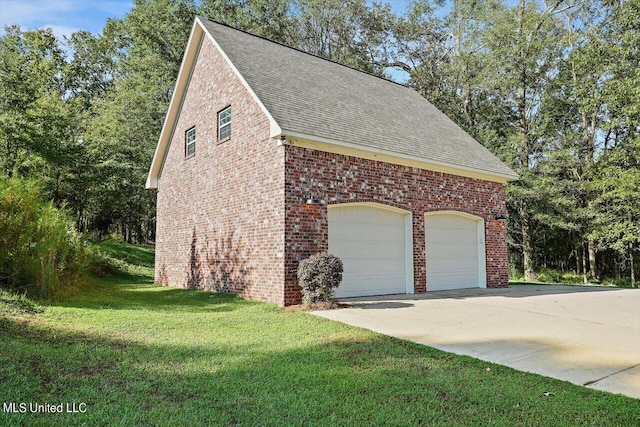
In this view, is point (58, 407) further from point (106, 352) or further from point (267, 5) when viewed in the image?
point (267, 5)

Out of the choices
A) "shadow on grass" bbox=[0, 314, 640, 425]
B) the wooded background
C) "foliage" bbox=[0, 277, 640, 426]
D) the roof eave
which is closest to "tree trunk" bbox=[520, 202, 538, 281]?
the wooded background

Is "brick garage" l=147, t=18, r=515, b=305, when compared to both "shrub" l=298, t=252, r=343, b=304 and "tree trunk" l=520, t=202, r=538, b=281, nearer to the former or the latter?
"shrub" l=298, t=252, r=343, b=304

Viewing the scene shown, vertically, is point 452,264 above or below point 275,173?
below

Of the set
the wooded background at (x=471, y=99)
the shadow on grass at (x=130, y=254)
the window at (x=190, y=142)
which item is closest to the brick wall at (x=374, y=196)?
the window at (x=190, y=142)

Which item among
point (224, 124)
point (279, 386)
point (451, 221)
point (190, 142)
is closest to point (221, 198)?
point (224, 124)

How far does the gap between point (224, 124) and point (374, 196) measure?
14.8 ft

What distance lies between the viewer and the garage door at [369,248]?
980cm

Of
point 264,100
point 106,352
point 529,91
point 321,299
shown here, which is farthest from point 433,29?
point 106,352

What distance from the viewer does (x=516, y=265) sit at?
25.6 meters

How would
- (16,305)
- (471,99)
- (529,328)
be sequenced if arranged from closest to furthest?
(529,328) → (16,305) → (471,99)

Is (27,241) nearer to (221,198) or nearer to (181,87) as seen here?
(221,198)

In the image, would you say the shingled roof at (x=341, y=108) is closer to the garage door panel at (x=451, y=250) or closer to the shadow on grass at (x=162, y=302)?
the garage door panel at (x=451, y=250)

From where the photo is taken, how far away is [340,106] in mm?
11094

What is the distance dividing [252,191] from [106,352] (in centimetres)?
552
